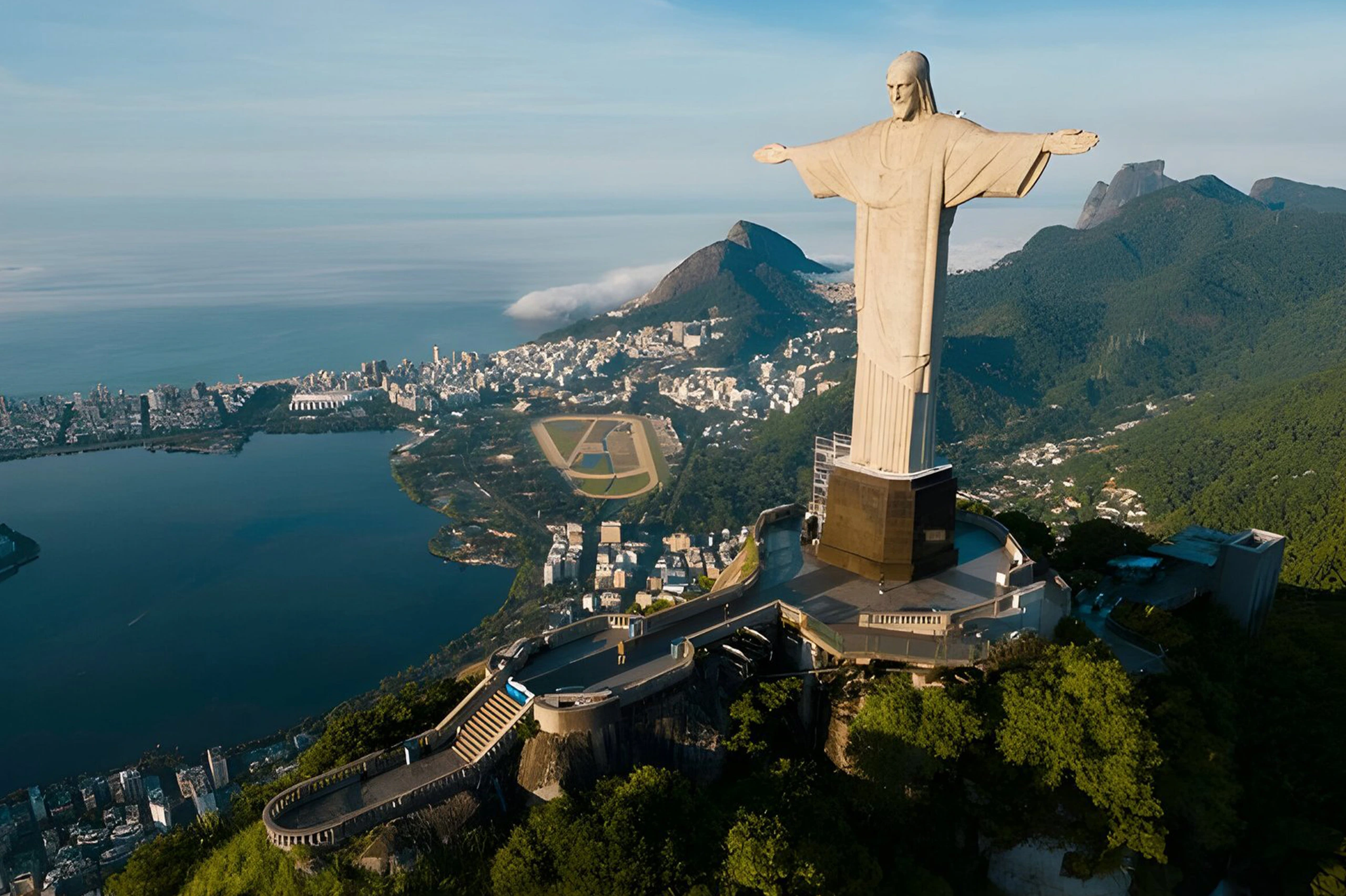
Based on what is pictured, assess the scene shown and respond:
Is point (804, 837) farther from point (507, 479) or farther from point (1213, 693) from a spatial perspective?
point (507, 479)

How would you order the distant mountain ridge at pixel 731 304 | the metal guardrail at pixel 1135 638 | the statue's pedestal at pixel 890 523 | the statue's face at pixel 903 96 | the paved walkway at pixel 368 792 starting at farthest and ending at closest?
1. the distant mountain ridge at pixel 731 304
2. the statue's pedestal at pixel 890 523
3. the metal guardrail at pixel 1135 638
4. the statue's face at pixel 903 96
5. the paved walkway at pixel 368 792

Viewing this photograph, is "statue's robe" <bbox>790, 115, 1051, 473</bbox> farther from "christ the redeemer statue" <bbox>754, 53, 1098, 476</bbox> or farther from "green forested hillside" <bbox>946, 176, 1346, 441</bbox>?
"green forested hillside" <bbox>946, 176, 1346, 441</bbox>

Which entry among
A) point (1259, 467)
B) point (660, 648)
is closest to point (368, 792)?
point (660, 648)

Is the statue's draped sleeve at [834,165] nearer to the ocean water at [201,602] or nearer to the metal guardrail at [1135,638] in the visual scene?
the metal guardrail at [1135,638]

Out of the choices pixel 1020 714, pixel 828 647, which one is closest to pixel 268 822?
pixel 828 647

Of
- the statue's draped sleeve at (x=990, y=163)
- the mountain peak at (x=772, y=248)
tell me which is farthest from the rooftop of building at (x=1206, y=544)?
the mountain peak at (x=772, y=248)

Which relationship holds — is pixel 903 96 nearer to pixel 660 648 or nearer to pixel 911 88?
pixel 911 88
